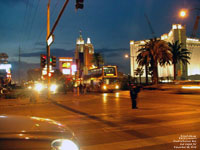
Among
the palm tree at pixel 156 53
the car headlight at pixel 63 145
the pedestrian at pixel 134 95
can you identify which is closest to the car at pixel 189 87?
the palm tree at pixel 156 53

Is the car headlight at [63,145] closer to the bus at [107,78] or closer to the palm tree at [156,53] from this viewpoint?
the bus at [107,78]

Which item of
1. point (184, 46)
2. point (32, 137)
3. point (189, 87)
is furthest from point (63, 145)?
point (184, 46)

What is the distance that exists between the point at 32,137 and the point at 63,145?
1.40ft

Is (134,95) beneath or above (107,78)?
beneath

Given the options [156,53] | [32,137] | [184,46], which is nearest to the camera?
[32,137]

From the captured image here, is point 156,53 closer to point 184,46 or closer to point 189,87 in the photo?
point 189,87

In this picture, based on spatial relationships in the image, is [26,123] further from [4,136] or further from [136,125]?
[136,125]

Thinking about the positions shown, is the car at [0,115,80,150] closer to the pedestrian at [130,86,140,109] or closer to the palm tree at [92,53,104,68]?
the pedestrian at [130,86,140,109]

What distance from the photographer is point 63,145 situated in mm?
3084

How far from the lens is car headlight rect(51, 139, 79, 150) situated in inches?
118

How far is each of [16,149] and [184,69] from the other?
7587 cm

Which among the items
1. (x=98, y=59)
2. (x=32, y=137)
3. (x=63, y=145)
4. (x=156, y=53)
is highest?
(x=98, y=59)

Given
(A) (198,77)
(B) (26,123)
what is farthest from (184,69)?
(B) (26,123)

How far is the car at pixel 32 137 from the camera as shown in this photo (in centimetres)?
283
